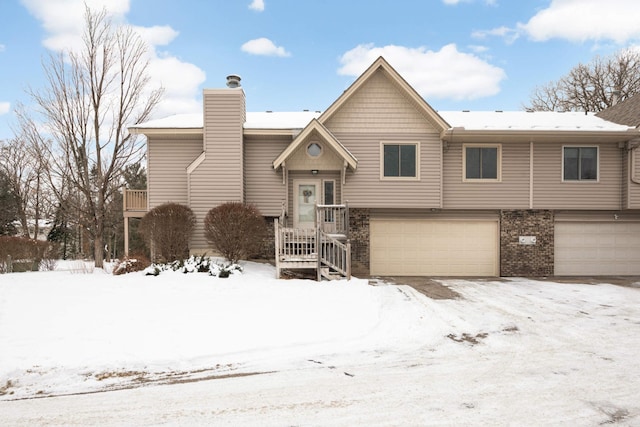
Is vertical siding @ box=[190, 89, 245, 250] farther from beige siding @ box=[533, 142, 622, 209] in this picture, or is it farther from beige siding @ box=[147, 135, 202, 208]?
beige siding @ box=[533, 142, 622, 209]

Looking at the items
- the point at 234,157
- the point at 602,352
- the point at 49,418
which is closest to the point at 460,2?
the point at 234,157

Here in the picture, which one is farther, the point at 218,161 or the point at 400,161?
the point at 400,161

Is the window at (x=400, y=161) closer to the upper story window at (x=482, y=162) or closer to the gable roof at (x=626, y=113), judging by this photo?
the upper story window at (x=482, y=162)

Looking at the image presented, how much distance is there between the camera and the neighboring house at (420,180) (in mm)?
12750

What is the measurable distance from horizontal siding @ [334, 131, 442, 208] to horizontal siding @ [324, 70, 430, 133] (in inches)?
12.8

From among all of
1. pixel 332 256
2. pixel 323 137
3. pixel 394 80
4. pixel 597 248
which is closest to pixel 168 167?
pixel 323 137

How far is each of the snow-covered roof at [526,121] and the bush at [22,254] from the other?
14.9 m

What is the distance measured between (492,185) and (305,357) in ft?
35.4

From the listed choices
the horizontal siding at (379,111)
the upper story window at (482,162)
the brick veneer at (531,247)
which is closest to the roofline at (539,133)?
the upper story window at (482,162)

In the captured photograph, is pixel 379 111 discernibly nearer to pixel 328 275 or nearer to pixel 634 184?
pixel 328 275

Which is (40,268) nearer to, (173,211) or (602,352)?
(173,211)

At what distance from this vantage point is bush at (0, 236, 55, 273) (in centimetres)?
1177

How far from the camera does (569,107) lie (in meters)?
26.7

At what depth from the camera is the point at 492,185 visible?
1333 cm
